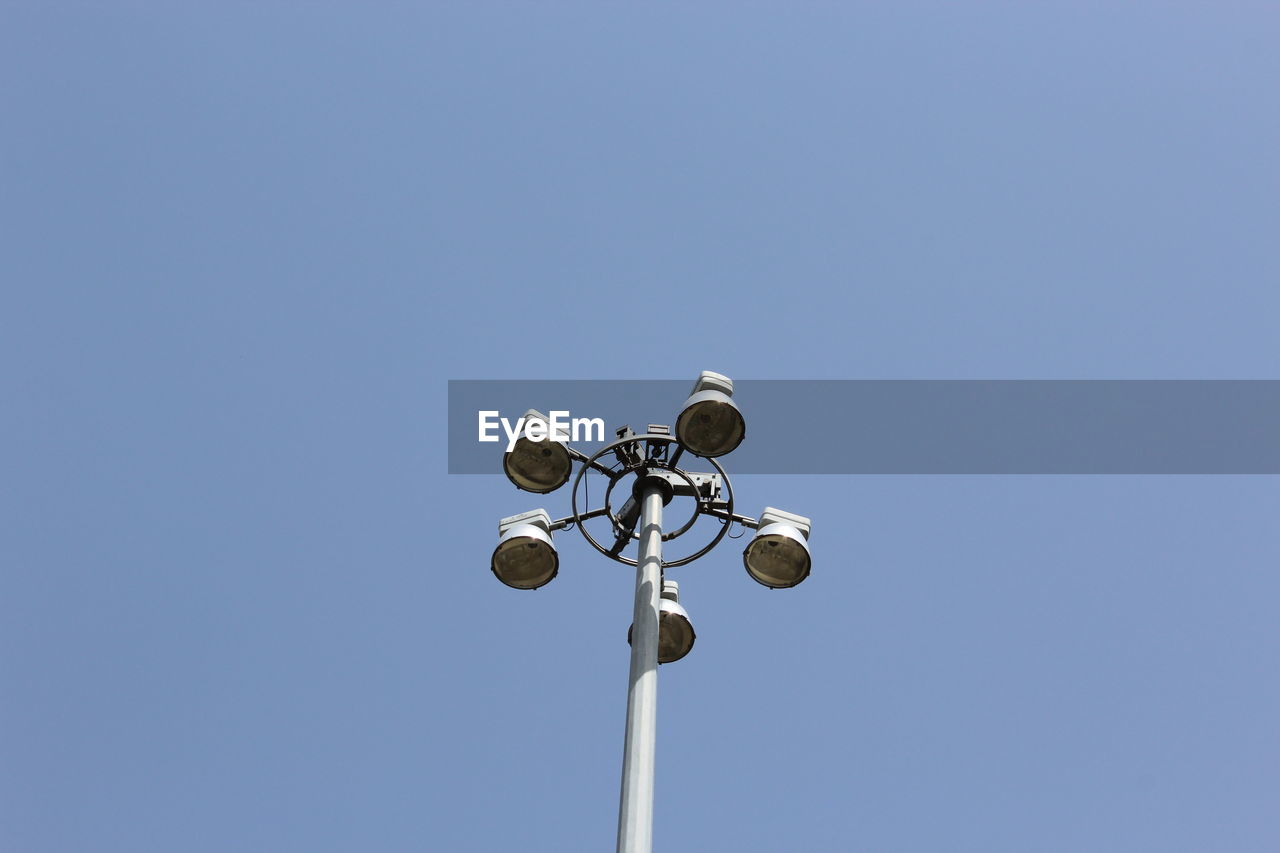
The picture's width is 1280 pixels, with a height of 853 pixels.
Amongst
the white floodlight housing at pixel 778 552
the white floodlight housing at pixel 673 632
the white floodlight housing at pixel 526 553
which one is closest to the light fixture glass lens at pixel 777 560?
the white floodlight housing at pixel 778 552

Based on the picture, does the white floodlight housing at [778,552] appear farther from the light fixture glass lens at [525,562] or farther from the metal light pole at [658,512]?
the light fixture glass lens at [525,562]

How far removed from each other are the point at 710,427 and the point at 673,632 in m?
1.42

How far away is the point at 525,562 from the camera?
7832 millimetres

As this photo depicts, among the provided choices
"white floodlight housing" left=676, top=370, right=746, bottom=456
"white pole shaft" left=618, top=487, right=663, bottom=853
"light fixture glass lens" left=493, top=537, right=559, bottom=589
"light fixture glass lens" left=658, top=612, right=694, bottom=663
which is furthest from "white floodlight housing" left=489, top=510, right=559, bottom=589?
"white floodlight housing" left=676, top=370, right=746, bottom=456

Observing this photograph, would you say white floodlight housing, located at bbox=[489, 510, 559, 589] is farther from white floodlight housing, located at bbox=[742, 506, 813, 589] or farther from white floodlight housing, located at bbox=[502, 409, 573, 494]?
white floodlight housing, located at bbox=[742, 506, 813, 589]

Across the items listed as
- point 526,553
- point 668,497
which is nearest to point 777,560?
point 668,497

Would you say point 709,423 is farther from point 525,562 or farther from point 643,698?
point 643,698

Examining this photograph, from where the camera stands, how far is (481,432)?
8.39 m

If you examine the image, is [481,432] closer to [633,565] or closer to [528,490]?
[528,490]

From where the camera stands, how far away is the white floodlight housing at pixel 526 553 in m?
7.75

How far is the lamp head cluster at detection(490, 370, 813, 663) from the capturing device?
24.8 ft

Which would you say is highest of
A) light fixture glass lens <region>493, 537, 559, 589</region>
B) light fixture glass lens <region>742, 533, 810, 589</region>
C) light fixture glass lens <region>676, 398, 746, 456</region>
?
light fixture glass lens <region>676, 398, 746, 456</region>

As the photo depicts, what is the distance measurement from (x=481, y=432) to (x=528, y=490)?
54cm

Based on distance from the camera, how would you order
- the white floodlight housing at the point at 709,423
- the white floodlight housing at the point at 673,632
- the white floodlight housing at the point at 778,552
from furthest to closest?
the white floodlight housing at the point at 673,632 → the white floodlight housing at the point at 778,552 → the white floodlight housing at the point at 709,423
